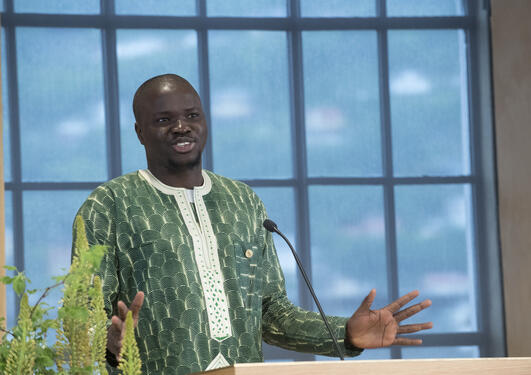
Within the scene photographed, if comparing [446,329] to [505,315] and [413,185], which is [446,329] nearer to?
[505,315]

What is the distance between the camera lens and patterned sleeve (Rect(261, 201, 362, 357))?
2.43 meters

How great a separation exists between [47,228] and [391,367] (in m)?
5.24

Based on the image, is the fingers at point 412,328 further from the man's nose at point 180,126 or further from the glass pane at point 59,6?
the glass pane at point 59,6

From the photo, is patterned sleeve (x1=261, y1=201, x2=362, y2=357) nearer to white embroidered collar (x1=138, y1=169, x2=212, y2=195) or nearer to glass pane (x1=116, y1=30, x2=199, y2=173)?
white embroidered collar (x1=138, y1=169, x2=212, y2=195)

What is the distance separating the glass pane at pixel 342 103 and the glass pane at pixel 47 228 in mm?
1810

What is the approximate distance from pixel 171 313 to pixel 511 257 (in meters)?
4.65

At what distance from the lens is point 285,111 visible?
22.5 ft

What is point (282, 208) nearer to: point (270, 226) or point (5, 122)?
point (5, 122)

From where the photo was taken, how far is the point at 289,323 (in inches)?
100

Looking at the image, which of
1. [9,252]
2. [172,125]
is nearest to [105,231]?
[172,125]

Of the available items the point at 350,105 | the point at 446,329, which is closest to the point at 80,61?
the point at 350,105

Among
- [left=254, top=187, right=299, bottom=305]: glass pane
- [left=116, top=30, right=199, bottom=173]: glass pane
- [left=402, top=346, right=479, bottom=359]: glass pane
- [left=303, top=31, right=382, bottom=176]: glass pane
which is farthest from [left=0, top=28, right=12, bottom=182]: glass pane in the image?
[left=402, top=346, right=479, bottom=359]: glass pane

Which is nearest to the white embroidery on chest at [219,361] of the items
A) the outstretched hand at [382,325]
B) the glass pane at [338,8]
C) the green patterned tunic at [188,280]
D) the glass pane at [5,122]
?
the green patterned tunic at [188,280]

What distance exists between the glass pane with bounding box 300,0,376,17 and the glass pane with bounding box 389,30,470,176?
27 cm
